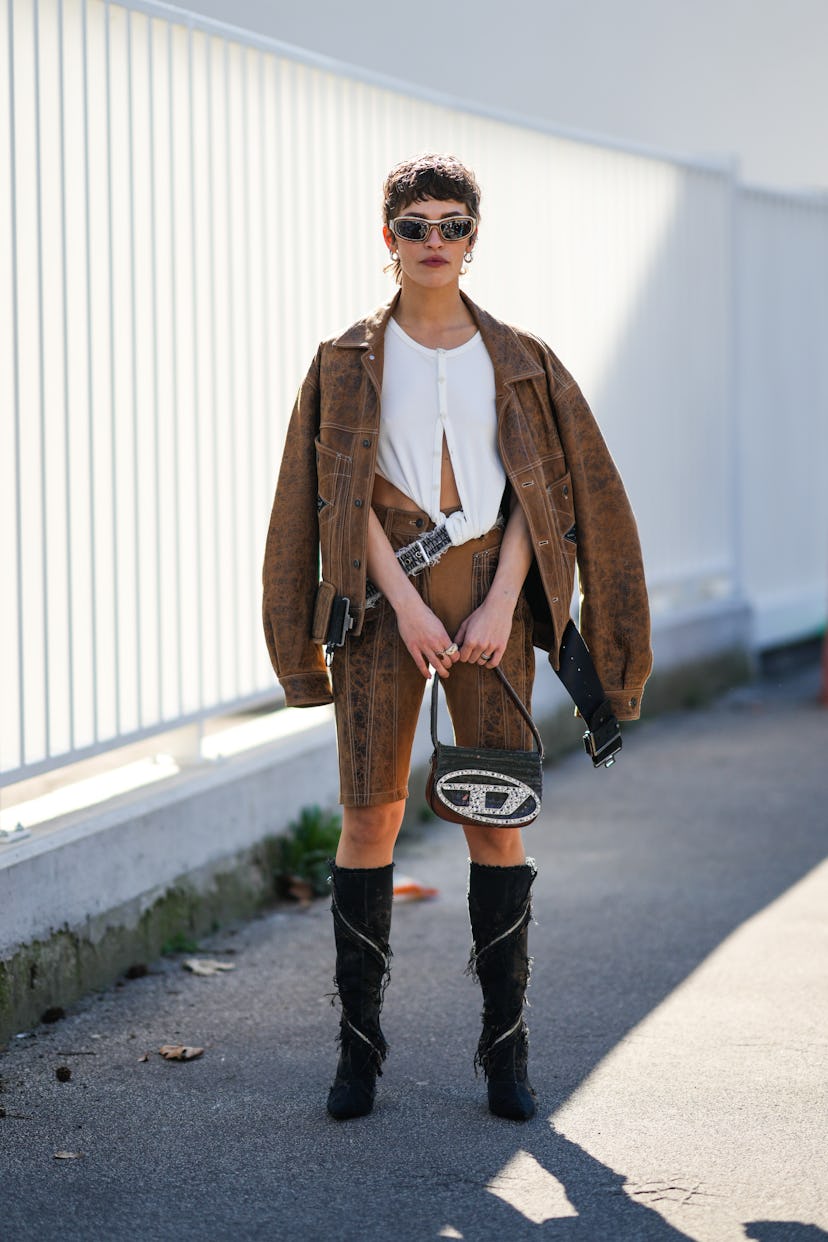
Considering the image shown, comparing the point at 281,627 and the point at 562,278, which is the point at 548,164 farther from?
the point at 281,627

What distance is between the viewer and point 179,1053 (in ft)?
14.3

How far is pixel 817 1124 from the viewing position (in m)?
3.82

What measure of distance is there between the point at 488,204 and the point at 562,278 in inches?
32.0

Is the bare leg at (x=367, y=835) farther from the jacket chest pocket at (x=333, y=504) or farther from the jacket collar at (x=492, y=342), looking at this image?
the jacket collar at (x=492, y=342)

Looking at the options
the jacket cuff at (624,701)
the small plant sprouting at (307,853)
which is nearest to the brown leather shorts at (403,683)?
the jacket cuff at (624,701)

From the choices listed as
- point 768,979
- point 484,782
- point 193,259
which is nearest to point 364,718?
point 484,782

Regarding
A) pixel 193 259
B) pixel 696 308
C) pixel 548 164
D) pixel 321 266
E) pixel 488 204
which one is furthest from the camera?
pixel 696 308

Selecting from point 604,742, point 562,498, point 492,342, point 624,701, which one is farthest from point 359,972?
point 492,342

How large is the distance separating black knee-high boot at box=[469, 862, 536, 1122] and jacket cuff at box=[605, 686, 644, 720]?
41cm

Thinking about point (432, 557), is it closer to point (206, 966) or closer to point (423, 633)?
point (423, 633)

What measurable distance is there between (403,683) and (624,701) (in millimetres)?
548

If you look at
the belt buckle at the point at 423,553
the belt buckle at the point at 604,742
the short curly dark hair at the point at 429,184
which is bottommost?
the belt buckle at the point at 604,742

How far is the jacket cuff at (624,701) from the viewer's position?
4035 millimetres

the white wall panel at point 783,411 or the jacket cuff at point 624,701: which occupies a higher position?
the white wall panel at point 783,411
